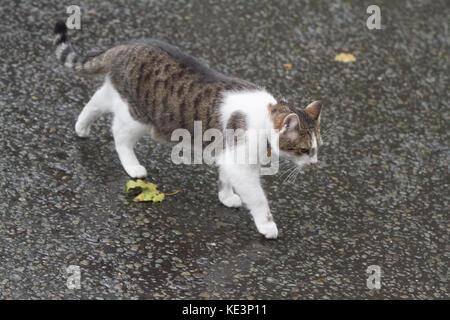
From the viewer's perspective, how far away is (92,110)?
4.59m

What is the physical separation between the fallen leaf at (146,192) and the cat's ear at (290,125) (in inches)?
36.6

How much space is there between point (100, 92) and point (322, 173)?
1.56 metres

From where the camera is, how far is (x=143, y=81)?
4.25 metres

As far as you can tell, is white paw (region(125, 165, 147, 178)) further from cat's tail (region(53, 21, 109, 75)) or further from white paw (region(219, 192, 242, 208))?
cat's tail (region(53, 21, 109, 75))

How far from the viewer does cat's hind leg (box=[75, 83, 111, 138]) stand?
4.50 meters

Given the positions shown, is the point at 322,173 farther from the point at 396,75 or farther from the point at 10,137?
the point at 10,137

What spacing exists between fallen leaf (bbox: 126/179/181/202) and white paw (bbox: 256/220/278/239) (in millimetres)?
635

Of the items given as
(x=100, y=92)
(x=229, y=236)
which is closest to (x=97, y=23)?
(x=100, y=92)

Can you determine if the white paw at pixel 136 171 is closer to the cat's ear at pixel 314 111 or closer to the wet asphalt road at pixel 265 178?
the wet asphalt road at pixel 265 178
